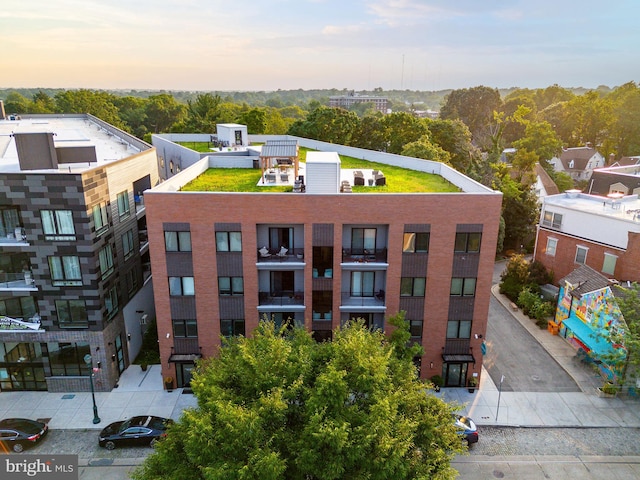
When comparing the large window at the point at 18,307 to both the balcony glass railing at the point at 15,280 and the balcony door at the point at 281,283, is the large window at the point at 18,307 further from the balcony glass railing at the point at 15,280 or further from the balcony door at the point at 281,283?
the balcony door at the point at 281,283

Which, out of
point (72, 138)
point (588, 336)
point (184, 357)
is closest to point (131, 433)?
point (184, 357)

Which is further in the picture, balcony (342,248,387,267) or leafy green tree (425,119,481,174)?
leafy green tree (425,119,481,174)

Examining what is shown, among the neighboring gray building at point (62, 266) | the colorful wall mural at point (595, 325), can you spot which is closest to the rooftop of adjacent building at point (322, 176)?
the neighboring gray building at point (62, 266)

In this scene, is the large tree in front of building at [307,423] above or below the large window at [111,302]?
above

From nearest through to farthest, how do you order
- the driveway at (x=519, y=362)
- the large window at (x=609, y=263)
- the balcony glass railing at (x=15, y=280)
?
the balcony glass railing at (x=15, y=280) → the driveway at (x=519, y=362) → the large window at (x=609, y=263)

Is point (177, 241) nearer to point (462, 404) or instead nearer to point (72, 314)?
point (72, 314)

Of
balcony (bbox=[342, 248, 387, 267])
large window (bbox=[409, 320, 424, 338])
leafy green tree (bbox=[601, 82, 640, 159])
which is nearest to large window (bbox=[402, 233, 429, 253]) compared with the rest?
balcony (bbox=[342, 248, 387, 267])

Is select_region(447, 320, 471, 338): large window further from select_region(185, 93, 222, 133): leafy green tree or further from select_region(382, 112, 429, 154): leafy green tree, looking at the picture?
select_region(185, 93, 222, 133): leafy green tree

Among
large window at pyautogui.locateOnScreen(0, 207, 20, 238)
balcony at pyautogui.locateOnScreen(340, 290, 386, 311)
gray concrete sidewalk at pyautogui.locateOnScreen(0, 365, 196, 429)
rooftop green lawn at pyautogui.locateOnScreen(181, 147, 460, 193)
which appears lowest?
gray concrete sidewalk at pyautogui.locateOnScreen(0, 365, 196, 429)
